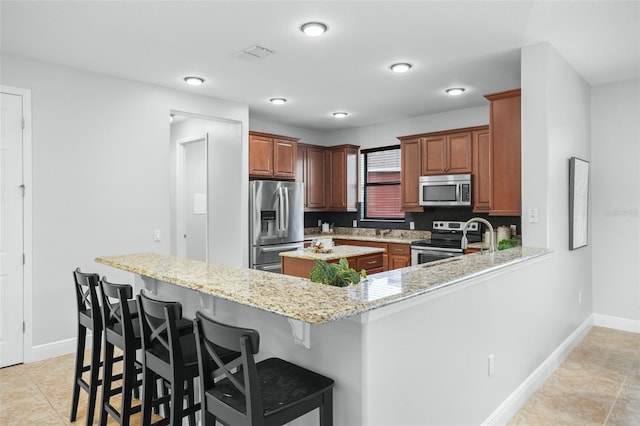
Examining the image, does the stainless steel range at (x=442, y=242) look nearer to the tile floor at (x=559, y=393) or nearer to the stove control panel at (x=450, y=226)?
the stove control panel at (x=450, y=226)

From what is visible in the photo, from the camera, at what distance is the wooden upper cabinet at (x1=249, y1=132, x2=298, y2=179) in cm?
550

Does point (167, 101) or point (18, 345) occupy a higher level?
point (167, 101)

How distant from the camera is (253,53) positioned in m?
3.45

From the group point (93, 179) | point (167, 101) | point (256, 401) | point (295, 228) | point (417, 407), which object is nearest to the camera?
point (256, 401)

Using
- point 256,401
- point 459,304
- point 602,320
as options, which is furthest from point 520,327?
point 602,320

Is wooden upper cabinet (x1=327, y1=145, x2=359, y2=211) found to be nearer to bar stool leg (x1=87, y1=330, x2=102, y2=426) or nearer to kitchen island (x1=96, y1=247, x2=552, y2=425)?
kitchen island (x1=96, y1=247, x2=552, y2=425)

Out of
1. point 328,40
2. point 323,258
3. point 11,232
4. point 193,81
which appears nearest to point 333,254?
point 323,258

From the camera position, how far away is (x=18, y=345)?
3545 millimetres

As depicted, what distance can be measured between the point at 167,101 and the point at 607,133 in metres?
4.71

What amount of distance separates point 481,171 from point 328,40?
2.81 meters

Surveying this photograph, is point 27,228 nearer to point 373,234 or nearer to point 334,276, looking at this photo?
point 334,276

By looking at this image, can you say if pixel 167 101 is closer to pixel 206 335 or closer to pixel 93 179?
pixel 93 179

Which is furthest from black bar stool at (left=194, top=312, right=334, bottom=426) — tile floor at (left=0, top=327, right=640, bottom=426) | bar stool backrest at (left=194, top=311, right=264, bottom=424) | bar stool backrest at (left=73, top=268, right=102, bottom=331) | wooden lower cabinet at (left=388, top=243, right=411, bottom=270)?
wooden lower cabinet at (left=388, top=243, right=411, bottom=270)

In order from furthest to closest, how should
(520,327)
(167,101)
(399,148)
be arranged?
1. (399,148)
2. (167,101)
3. (520,327)
